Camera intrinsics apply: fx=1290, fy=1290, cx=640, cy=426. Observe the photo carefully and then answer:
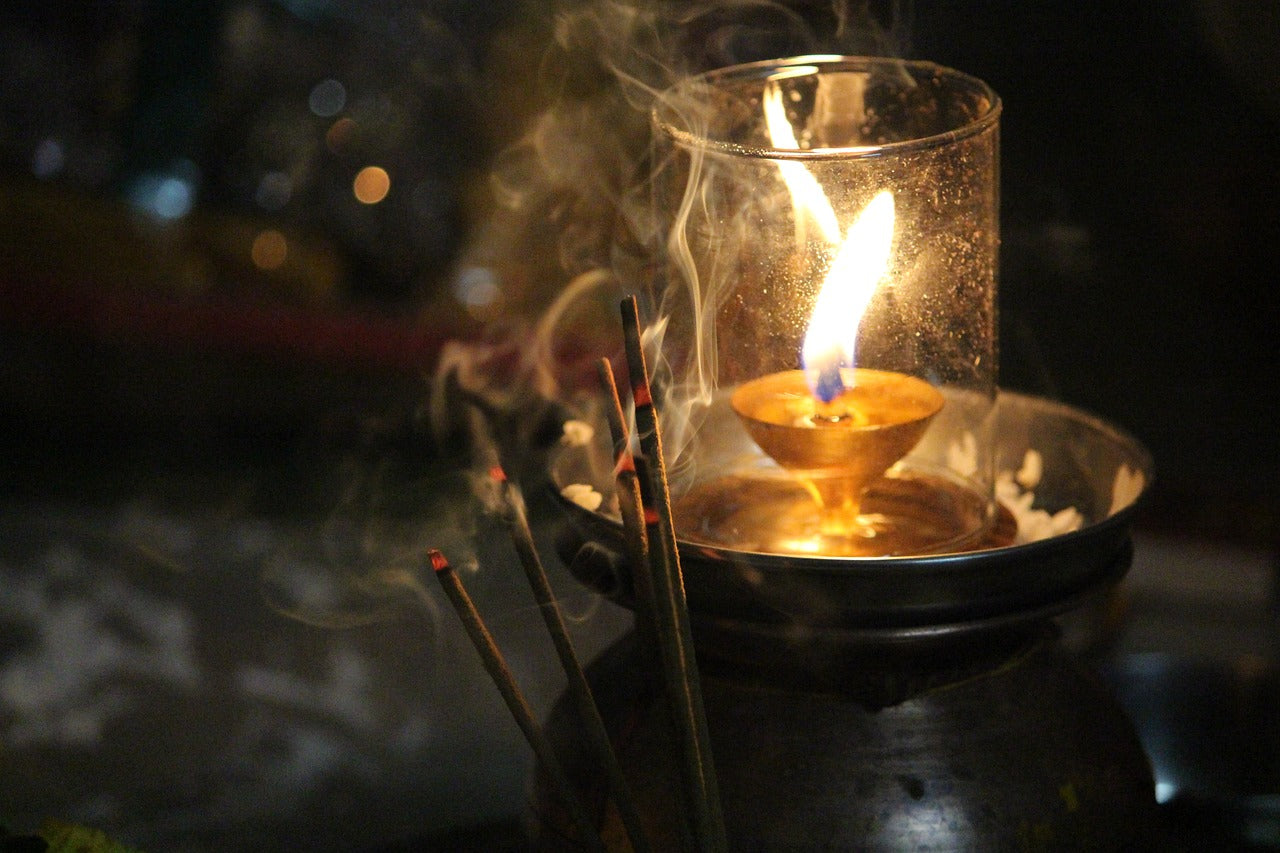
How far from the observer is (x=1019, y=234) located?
99.1 inches

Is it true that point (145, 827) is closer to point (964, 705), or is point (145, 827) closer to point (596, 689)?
point (596, 689)

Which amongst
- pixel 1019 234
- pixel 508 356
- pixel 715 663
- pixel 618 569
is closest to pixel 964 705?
pixel 715 663

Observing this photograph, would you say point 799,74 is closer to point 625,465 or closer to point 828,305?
point 828,305

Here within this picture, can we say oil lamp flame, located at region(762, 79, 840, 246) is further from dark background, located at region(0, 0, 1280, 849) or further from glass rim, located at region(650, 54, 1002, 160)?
dark background, located at region(0, 0, 1280, 849)

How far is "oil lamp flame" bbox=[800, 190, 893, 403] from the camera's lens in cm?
120

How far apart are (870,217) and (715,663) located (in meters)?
0.43

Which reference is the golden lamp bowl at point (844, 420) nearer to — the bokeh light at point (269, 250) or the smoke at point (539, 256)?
the smoke at point (539, 256)

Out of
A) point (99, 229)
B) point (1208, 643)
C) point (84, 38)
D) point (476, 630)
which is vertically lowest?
point (1208, 643)

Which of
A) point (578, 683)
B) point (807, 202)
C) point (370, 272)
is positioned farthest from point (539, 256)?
point (578, 683)

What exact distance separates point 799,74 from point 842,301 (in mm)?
289

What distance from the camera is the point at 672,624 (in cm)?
92

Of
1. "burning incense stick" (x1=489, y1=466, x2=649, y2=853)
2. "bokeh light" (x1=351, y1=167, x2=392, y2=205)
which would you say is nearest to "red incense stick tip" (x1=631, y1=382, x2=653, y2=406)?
"burning incense stick" (x1=489, y1=466, x2=649, y2=853)

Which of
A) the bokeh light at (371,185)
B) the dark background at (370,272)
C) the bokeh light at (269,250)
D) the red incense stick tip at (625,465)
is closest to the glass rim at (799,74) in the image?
the red incense stick tip at (625,465)

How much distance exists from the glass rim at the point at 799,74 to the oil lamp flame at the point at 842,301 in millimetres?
84
